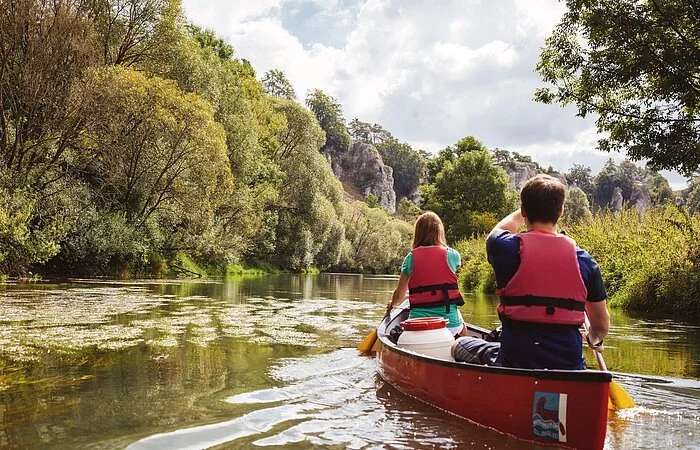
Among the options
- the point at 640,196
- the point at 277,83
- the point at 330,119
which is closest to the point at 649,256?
the point at 277,83

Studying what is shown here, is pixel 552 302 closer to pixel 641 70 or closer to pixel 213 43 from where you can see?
pixel 641 70

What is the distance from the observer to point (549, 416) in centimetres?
360

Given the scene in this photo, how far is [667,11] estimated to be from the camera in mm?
12031

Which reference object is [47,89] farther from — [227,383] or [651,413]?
[651,413]

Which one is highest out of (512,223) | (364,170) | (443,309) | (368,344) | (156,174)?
(364,170)

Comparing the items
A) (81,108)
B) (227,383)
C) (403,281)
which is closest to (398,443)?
(227,383)

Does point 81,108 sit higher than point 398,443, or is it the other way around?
point 81,108

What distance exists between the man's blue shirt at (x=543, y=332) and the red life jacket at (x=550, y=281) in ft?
0.20

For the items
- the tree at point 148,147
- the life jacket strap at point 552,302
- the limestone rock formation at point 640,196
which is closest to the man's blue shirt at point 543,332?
the life jacket strap at point 552,302

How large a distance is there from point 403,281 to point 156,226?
68.7 feet

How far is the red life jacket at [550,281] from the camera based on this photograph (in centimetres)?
366

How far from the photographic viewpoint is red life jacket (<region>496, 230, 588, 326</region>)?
366 centimetres

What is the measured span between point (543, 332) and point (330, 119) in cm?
11969

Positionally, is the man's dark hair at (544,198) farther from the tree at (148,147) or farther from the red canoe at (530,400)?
the tree at (148,147)
